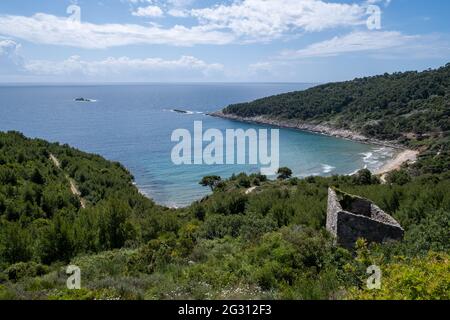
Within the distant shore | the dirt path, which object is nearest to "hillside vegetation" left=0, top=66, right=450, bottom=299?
the dirt path

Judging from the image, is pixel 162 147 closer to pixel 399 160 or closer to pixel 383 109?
pixel 399 160

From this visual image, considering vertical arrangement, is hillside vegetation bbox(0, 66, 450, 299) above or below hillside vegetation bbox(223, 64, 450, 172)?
below

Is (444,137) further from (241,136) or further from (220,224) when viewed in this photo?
(220,224)

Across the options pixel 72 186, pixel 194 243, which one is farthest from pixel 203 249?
pixel 72 186

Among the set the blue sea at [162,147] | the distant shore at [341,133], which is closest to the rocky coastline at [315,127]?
the distant shore at [341,133]

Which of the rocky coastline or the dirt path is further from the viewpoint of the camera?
the rocky coastline

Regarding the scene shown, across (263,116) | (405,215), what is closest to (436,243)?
(405,215)

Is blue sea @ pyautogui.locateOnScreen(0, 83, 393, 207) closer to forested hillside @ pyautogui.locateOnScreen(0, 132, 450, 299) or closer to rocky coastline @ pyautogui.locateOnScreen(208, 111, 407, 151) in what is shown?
rocky coastline @ pyautogui.locateOnScreen(208, 111, 407, 151)
